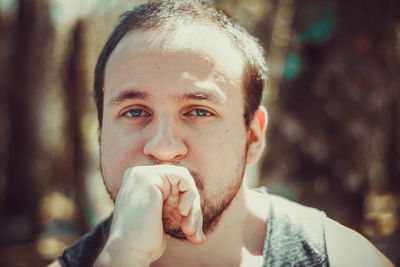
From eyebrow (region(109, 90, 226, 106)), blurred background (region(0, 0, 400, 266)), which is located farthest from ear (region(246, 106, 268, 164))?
blurred background (region(0, 0, 400, 266))

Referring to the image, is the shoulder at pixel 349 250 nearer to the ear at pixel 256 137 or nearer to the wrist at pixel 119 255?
the ear at pixel 256 137

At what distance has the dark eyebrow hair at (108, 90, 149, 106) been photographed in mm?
1850

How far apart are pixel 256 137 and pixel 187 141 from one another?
621 mm

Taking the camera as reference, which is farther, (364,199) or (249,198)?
(364,199)

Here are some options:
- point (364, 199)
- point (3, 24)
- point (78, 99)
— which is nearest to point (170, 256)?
point (364, 199)

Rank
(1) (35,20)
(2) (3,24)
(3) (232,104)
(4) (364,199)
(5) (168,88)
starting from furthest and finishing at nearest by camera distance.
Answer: (2) (3,24) → (1) (35,20) → (4) (364,199) → (3) (232,104) → (5) (168,88)

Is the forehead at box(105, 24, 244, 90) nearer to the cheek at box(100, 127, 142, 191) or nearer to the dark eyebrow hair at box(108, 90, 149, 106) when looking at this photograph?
the dark eyebrow hair at box(108, 90, 149, 106)

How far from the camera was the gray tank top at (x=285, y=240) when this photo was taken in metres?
1.92

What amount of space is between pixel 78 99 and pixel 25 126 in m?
1.06

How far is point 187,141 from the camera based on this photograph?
1810 mm

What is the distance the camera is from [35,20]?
5.80 meters

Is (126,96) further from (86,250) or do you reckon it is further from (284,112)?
(284,112)

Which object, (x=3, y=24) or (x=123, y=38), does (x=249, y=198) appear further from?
(x=3, y=24)

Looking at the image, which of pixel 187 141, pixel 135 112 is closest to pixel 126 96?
pixel 135 112
